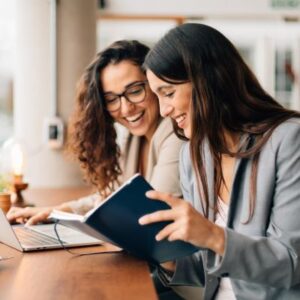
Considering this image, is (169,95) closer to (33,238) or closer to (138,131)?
(33,238)

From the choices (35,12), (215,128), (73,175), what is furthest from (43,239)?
(35,12)

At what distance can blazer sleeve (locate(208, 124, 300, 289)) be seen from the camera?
129 cm

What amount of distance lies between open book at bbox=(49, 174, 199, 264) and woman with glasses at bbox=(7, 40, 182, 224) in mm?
505

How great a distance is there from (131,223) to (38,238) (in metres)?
0.50

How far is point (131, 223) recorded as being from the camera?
51.8 inches

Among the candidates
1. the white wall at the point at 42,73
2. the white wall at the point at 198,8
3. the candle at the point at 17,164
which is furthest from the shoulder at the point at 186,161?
the white wall at the point at 198,8

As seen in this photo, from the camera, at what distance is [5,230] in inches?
63.1

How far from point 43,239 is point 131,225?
0.47 metres

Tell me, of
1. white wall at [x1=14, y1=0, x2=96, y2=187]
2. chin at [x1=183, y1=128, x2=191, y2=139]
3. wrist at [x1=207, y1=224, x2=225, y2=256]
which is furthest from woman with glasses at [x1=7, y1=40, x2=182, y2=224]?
white wall at [x1=14, y1=0, x2=96, y2=187]

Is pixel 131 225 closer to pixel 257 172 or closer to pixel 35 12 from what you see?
pixel 257 172

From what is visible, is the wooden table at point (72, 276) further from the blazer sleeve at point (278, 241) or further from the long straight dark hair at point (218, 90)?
the long straight dark hair at point (218, 90)

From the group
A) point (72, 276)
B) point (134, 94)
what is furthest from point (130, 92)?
point (72, 276)

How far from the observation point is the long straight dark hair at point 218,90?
1.46 m

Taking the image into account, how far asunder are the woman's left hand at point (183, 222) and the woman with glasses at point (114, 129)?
0.69 metres
